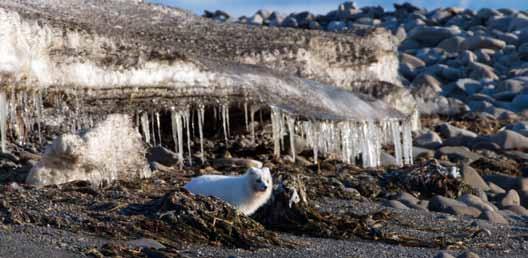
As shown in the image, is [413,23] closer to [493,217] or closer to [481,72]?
[481,72]

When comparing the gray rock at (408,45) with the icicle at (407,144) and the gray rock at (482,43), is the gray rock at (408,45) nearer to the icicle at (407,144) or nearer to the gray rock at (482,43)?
the gray rock at (482,43)

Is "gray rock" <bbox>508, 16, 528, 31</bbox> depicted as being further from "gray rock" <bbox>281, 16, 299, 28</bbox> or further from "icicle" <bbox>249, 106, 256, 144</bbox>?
"icicle" <bbox>249, 106, 256, 144</bbox>

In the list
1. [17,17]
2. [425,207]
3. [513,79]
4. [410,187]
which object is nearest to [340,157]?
[410,187]

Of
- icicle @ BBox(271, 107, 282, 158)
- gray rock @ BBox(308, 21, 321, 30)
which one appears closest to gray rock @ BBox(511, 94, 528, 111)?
icicle @ BBox(271, 107, 282, 158)

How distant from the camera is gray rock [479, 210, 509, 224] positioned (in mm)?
9105

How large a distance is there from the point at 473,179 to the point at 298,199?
3.61m

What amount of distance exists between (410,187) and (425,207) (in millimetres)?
854

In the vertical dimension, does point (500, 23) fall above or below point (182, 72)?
below

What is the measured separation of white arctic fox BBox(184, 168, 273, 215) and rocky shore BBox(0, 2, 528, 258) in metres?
0.12

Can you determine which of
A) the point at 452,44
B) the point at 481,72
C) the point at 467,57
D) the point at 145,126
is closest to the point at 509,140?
the point at 145,126

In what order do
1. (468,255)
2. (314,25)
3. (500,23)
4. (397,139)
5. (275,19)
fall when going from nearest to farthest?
(468,255) → (397,139) → (500,23) → (314,25) → (275,19)

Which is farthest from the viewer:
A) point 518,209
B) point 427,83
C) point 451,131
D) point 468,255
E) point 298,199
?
point 427,83

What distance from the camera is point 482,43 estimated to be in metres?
28.8

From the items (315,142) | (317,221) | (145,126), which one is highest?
(145,126)
